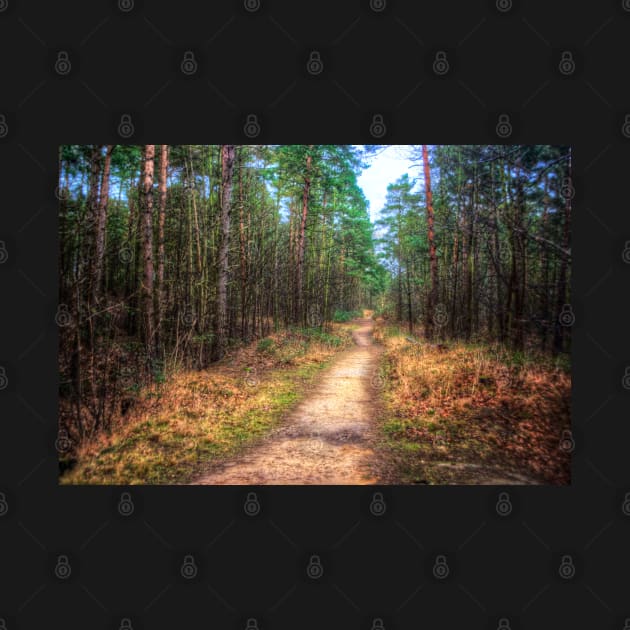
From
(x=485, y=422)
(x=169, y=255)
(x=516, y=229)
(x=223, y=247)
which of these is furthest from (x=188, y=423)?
(x=169, y=255)

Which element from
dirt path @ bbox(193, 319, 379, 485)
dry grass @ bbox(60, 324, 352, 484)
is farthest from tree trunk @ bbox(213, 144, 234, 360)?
dirt path @ bbox(193, 319, 379, 485)

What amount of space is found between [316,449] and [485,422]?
2584 mm

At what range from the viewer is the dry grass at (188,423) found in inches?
142

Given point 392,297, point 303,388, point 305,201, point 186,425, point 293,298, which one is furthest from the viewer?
point 392,297

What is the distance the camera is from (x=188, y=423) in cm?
486

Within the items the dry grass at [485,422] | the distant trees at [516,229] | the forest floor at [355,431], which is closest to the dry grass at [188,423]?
the forest floor at [355,431]

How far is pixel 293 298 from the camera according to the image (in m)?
15.5

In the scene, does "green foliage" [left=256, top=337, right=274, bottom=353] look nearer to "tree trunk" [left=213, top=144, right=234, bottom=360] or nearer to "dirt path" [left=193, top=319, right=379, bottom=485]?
"tree trunk" [left=213, top=144, right=234, bottom=360]

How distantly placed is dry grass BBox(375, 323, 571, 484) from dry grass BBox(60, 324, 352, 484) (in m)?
2.38

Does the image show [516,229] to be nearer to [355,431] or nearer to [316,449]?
[355,431]

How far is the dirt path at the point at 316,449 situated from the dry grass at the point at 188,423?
0.36 meters
